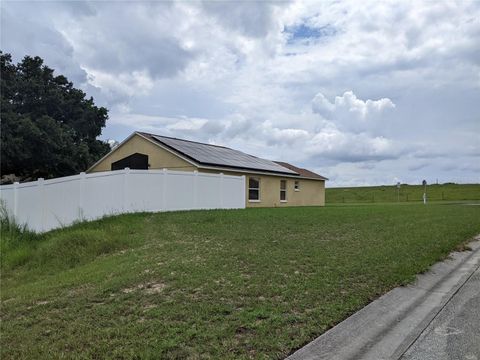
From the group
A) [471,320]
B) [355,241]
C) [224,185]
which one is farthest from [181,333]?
[224,185]

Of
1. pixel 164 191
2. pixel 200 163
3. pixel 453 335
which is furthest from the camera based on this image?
pixel 200 163

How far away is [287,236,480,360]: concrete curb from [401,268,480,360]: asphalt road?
0.09 metres

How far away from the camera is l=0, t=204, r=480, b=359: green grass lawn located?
5047 millimetres

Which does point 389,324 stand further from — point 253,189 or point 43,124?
point 43,124

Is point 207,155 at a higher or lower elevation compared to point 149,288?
higher

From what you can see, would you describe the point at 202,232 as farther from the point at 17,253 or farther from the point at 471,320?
the point at 471,320

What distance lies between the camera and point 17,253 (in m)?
13.7

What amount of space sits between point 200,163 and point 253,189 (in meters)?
5.32

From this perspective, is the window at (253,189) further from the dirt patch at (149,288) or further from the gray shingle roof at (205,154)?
the dirt patch at (149,288)

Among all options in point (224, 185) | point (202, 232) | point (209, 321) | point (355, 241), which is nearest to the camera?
point (209, 321)

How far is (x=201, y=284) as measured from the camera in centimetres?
721

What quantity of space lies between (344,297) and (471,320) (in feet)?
5.12

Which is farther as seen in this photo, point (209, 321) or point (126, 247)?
point (126, 247)

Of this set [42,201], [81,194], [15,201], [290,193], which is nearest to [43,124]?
[15,201]
